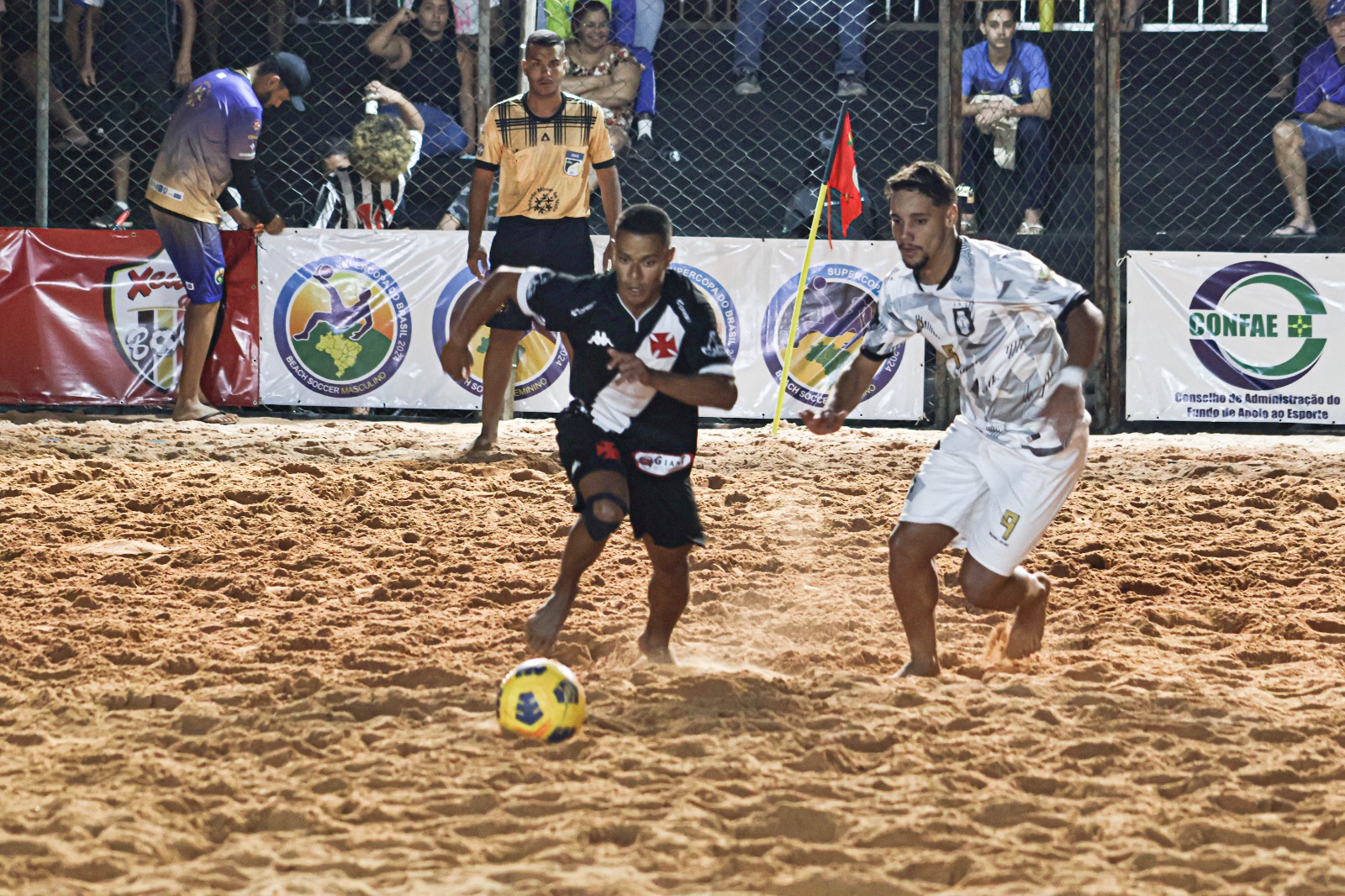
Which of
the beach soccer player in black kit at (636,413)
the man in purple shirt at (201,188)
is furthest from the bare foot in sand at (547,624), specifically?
the man in purple shirt at (201,188)

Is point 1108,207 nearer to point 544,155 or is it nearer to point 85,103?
point 544,155

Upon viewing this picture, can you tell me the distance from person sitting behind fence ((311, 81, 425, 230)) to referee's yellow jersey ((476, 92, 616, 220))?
253 cm

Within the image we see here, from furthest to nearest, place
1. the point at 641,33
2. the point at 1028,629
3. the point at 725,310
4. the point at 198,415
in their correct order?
1. the point at 641,33
2. the point at 725,310
3. the point at 198,415
4. the point at 1028,629

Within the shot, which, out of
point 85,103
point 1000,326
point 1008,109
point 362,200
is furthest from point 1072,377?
point 85,103

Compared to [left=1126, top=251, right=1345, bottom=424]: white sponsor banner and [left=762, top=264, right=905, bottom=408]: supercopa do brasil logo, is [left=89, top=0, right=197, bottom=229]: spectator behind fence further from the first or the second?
[left=1126, top=251, right=1345, bottom=424]: white sponsor banner

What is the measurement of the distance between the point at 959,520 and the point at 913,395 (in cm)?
532

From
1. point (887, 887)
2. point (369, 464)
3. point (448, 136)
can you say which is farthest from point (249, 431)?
point (887, 887)

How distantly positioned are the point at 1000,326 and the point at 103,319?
23.4 feet

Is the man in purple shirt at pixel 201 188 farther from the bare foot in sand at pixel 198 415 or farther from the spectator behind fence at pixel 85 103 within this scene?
the spectator behind fence at pixel 85 103

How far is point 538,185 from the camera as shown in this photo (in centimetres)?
738

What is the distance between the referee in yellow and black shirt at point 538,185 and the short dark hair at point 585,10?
316cm

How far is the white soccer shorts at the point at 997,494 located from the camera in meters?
4.13

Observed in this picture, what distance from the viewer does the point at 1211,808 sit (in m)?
2.97

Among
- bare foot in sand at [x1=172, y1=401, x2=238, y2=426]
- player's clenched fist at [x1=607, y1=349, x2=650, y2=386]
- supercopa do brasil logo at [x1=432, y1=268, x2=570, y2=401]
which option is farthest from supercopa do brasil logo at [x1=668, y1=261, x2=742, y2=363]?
player's clenched fist at [x1=607, y1=349, x2=650, y2=386]
